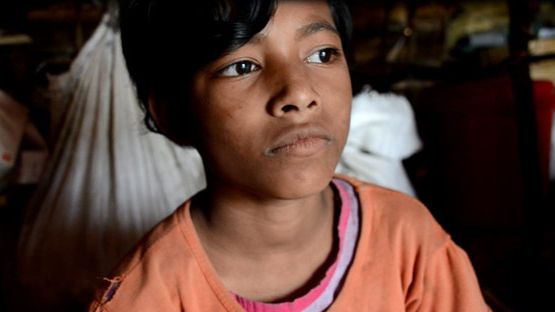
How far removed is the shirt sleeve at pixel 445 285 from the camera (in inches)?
35.2

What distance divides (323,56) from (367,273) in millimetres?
364

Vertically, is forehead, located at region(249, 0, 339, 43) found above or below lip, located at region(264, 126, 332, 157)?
above

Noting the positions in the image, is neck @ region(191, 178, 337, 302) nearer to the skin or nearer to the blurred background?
the skin

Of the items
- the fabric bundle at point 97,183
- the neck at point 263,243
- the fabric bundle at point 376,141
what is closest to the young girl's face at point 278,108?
the neck at point 263,243

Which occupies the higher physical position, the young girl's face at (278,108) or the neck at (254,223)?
the young girl's face at (278,108)

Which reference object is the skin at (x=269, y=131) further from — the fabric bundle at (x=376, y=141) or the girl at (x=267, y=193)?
the fabric bundle at (x=376, y=141)

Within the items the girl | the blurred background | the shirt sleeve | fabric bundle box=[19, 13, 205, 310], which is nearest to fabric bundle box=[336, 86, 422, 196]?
the blurred background

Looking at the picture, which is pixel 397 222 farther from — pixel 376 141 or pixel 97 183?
pixel 97 183

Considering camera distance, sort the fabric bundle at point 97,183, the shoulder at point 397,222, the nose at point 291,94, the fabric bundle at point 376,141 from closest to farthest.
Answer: the nose at point 291,94
the shoulder at point 397,222
the fabric bundle at point 97,183
the fabric bundle at point 376,141

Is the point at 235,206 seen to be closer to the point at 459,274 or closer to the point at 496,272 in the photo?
the point at 459,274

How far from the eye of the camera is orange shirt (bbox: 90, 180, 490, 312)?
0.83m

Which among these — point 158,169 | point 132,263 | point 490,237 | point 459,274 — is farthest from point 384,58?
point 132,263

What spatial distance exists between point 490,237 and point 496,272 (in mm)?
237

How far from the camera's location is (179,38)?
0.81 metres
